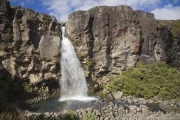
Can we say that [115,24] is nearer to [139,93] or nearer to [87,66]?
[87,66]

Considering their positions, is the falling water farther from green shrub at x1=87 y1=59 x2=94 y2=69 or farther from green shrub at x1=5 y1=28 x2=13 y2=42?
green shrub at x1=5 y1=28 x2=13 y2=42

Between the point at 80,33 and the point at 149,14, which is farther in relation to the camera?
the point at 149,14

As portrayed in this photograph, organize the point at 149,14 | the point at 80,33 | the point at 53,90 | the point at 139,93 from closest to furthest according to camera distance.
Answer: the point at 139,93 < the point at 53,90 < the point at 80,33 < the point at 149,14

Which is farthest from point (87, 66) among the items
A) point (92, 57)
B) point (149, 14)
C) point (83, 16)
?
point (149, 14)

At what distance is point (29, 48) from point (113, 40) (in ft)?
44.5

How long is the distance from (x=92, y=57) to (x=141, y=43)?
847 cm

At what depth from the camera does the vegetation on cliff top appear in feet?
75.8

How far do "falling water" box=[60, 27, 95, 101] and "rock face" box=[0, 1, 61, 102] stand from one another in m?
1.11

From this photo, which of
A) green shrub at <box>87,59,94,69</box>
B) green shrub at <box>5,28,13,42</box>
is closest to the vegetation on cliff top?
green shrub at <box>87,59,94,69</box>

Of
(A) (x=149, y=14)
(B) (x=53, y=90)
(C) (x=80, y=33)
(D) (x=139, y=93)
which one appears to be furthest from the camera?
(A) (x=149, y=14)

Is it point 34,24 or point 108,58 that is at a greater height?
point 34,24

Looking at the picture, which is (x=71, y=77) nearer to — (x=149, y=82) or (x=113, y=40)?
(x=113, y=40)

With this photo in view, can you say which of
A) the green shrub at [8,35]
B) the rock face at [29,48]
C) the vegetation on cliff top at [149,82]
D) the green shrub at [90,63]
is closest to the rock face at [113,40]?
the green shrub at [90,63]

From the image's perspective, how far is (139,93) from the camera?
23.9 m
